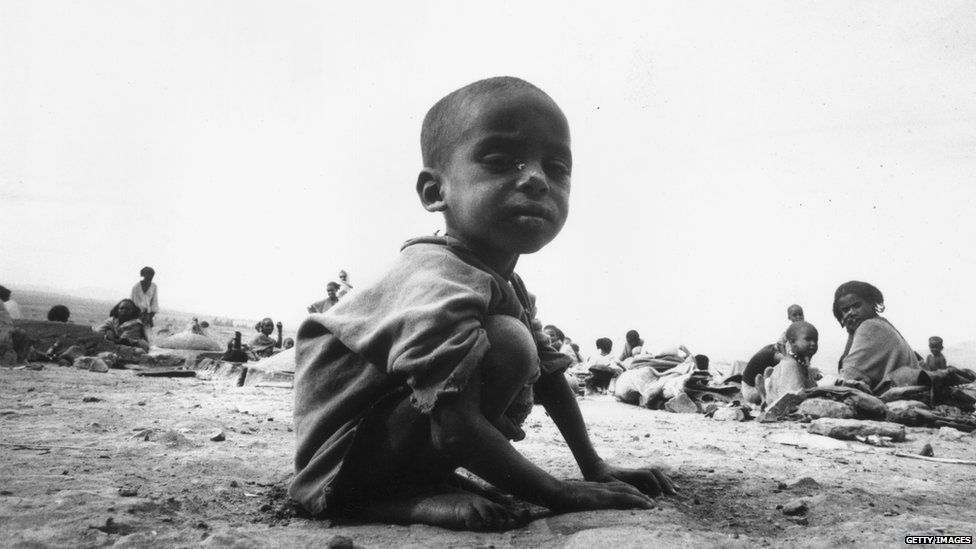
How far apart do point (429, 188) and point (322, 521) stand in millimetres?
1074

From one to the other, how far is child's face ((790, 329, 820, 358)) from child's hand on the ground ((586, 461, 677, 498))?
188 inches

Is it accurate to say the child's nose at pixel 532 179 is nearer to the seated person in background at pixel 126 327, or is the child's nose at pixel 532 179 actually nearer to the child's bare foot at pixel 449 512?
the child's bare foot at pixel 449 512

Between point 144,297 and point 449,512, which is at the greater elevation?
point 144,297

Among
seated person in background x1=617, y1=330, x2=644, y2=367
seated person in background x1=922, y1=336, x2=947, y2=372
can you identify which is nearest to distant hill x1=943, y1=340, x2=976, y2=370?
seated person in background x1=922, y1=336, x2=947, y2=372

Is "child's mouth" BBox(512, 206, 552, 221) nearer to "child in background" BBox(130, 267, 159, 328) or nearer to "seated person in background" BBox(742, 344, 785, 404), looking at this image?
"seated person in background" BBox(742, 344, 785, 404)

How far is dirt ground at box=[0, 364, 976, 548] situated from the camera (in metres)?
1.52

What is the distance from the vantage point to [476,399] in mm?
1621

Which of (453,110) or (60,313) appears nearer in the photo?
(453,110)

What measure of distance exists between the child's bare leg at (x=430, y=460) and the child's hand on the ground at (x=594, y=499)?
12 cm

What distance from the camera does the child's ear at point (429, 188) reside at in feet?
6.52

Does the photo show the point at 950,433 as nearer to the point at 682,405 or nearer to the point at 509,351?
the point at 682,405

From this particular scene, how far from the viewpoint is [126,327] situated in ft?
35.4

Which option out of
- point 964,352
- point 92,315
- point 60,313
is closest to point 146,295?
point 60,313

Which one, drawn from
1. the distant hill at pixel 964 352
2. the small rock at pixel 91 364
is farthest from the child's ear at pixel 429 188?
the distant hill at pixel 964 352
